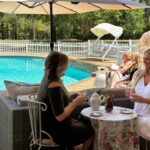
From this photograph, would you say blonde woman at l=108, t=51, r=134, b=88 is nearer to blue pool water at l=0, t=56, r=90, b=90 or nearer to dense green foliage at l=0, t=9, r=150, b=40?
blue pool water at l=0, t=56, r=90, b=90

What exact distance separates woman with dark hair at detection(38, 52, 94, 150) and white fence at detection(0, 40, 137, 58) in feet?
40.9

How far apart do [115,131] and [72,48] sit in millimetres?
15709

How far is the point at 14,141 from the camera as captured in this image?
3381 mm

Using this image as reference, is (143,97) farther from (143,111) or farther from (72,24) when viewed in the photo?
(72,24)

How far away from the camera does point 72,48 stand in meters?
18.7

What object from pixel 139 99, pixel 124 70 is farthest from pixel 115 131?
pixel 124 70

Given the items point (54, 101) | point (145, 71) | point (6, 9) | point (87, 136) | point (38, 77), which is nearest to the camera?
point (54, 101)

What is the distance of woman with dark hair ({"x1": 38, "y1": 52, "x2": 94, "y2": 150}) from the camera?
116 inches

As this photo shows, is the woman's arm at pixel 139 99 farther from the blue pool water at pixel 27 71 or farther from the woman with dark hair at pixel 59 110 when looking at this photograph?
the blue pool water at pixel 27 71

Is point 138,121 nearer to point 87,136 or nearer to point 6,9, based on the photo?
point 87,136

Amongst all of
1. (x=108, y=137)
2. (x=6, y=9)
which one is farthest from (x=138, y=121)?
(x=6, y=9)

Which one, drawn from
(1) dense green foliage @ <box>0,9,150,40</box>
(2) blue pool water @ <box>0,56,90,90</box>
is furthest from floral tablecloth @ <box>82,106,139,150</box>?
(1) dense green foliage @ <box>0,9,150,40</box>

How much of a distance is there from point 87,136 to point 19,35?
87.2 feet

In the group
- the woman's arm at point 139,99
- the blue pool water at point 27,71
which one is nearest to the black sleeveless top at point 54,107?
the woman's arm at point 139,99
